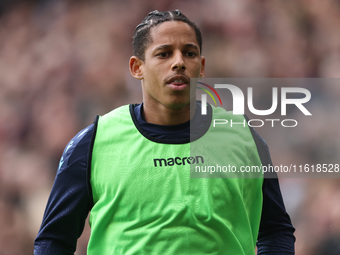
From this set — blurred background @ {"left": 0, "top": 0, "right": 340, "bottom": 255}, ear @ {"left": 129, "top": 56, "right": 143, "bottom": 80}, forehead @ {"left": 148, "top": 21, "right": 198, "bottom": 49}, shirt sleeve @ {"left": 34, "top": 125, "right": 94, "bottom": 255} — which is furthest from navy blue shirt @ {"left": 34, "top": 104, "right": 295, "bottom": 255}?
blurred background @ {"left": 0, "top": 0, "right": 340, "bottom": 255}

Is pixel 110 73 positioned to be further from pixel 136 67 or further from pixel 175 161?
pixel 175 161

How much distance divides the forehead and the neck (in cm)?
20

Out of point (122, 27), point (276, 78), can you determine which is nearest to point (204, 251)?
point (276, 78)

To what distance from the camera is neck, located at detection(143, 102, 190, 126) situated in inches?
67.2

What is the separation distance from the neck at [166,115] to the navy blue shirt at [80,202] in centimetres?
2

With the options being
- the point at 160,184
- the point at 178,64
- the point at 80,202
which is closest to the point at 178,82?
the point at 178,64

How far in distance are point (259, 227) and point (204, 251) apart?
0.31m

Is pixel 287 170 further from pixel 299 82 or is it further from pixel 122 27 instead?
pixel 122 27

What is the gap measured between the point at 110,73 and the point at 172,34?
6.59 feet

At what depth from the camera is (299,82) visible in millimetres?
3365

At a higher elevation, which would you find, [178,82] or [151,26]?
[151,26]

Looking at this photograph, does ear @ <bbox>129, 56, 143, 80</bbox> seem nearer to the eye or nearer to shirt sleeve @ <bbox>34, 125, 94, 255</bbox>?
the eye

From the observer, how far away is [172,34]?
5.43 ft

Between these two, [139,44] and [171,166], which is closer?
[171,166]
